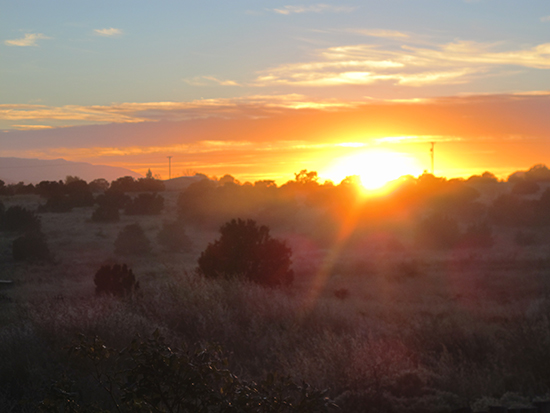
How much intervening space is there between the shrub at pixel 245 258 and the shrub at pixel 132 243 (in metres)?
16.0

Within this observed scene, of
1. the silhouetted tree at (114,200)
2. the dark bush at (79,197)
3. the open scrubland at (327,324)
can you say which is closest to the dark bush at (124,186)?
the dark bush at (79,197)

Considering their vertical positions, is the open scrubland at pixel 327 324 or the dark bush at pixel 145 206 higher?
the dark bush at pixel 145 206

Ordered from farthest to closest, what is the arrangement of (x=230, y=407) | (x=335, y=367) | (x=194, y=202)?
(x=194, y=202), (x=335, y=367), (x=230, y=407)

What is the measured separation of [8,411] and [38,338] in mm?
2661

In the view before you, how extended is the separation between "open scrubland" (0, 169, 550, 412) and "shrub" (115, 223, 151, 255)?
52 centimetres

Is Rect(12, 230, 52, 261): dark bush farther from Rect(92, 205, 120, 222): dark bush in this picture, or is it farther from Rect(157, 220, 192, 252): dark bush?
Rect(92, 205, 120, 222): dark bush

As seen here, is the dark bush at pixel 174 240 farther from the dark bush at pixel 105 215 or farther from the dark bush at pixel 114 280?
the dark bush at pixel 114 280

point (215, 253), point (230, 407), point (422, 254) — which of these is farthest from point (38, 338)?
point (422, 254)

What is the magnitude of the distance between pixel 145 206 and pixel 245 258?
31.8 m

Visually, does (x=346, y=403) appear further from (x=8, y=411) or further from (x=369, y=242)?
(x=369, y=242)

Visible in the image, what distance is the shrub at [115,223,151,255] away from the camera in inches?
1241

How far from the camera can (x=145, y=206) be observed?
46.4 metres

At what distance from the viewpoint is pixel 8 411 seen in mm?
5645

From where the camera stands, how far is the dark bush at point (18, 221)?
3603 centimetres
